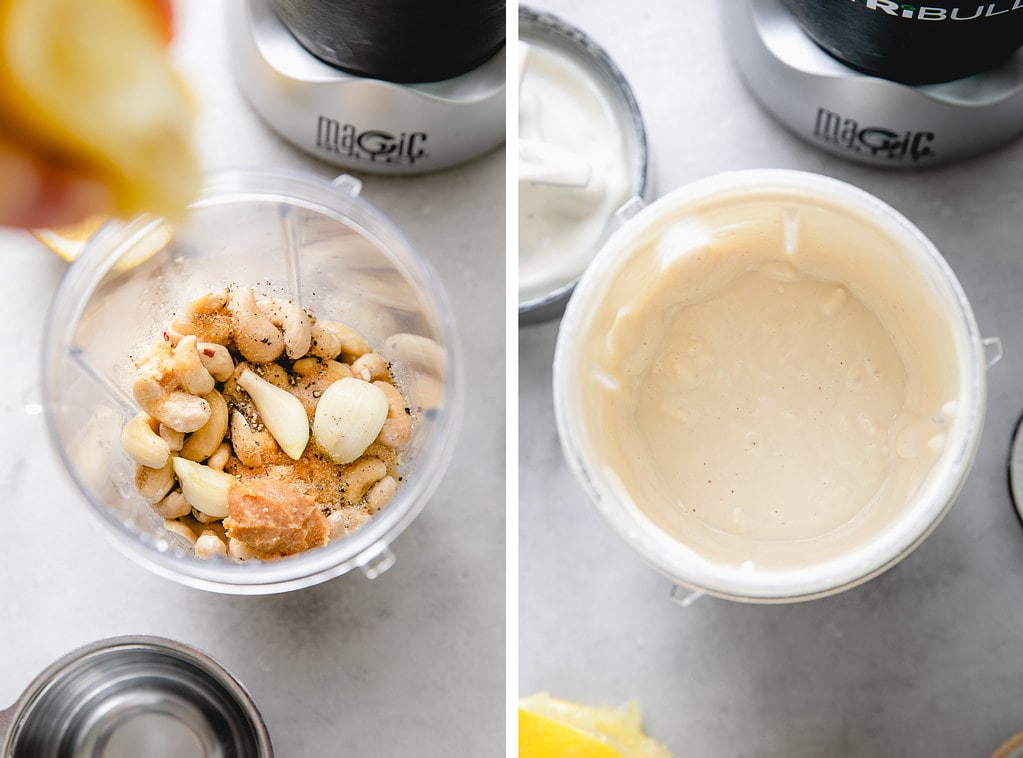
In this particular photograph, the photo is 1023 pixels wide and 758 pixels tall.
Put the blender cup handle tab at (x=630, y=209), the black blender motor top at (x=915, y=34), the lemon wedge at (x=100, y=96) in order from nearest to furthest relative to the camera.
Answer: the lemon wedge at (x=100, y=96) < the black blender motor top at (x=915, y=34) < the blender cup handle tab at (x=630, y=209)

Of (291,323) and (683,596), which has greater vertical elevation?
(291,323)

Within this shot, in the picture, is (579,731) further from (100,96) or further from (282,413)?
(100,96)

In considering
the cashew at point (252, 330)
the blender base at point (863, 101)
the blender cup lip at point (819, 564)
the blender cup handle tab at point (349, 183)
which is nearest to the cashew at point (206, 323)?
the cashew at point (252, 330)

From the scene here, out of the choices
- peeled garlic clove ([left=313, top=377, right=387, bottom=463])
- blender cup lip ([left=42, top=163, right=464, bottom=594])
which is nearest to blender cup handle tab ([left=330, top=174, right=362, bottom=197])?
blender cup lip ([left=42, top=163, right=464, bottom=594])

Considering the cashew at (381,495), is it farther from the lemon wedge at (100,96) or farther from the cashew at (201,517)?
the lemon wedge at (100,96)

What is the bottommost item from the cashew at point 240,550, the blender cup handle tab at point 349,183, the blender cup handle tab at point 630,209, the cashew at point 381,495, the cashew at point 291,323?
the cashew at point 240,550

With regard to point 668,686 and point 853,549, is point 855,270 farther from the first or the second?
point 668,686

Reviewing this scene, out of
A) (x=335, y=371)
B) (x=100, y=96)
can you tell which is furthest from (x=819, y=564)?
(x=100, y=96)

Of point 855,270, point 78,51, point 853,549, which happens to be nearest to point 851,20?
point 855,270
